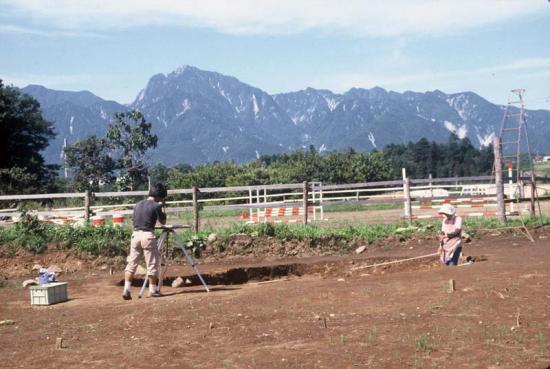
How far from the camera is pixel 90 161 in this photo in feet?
196

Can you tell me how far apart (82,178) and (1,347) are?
2060 inches

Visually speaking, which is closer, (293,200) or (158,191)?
(158,191)

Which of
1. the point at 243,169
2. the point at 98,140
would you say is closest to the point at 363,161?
the point at 243,169

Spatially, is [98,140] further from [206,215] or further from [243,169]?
[206,215]

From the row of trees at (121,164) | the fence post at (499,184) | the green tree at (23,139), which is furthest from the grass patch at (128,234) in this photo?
the green tree at (23,139)

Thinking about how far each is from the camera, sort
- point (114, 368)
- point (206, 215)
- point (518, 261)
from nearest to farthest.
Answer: point (114, 368)
point (518, 261)
point (206, 215)

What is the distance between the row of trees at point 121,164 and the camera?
45.0 m

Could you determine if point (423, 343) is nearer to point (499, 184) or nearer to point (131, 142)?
point (499, 184)

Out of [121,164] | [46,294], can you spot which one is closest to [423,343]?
[46,294]

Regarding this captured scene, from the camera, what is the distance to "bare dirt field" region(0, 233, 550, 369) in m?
6.62

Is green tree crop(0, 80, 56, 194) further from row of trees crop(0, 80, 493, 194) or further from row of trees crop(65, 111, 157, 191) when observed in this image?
row of trees crop(65, 111, 157, 191)

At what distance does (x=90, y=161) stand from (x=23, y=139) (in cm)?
1357

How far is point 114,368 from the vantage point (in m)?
6.66

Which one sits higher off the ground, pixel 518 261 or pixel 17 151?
pixel 17 151
